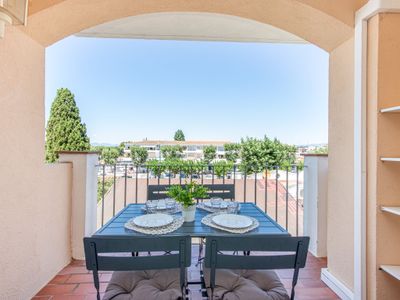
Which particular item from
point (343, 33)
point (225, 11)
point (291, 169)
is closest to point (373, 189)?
point (343, 33)

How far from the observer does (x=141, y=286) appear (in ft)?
4.25

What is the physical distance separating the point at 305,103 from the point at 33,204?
15.2 metres

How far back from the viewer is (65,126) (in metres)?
8.27

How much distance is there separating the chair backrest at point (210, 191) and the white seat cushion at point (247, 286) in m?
0.91

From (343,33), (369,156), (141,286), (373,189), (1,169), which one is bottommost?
(141,286)

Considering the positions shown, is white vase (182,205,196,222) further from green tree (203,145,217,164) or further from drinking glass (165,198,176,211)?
green tree (203,145,217,164)

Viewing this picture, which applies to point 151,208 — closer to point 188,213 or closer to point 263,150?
point 188,213

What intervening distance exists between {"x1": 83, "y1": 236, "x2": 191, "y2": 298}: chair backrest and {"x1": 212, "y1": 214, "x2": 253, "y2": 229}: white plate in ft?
1.34

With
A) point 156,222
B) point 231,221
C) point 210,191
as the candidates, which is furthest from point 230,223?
point 210,191

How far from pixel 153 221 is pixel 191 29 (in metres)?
2.46

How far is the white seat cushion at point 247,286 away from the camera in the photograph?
1.24 meters

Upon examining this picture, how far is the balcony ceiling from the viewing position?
2814 millimetres

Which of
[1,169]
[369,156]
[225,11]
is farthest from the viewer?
[225,11]

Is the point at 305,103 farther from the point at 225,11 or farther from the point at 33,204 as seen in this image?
the point at 33,204
